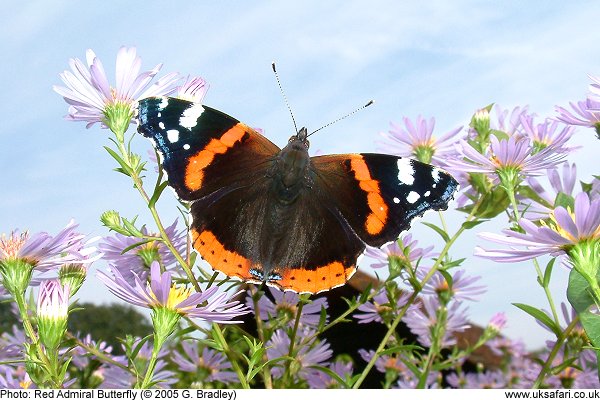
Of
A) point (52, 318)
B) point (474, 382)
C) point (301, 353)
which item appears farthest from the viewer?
point (474, 382)

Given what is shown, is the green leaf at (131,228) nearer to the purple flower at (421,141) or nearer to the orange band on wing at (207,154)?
the orange band on wing at (207,154)

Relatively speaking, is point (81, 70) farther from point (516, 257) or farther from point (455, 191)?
point (516, 257)

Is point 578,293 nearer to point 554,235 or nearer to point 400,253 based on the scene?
point 554,235

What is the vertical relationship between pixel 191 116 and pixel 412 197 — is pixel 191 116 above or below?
above

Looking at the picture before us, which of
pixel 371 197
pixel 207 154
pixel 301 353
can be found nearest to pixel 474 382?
pixel 301 353

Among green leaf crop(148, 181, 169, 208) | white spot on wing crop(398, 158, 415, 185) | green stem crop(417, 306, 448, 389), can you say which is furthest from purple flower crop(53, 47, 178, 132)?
green stem crop(417, 306, 448, 389)

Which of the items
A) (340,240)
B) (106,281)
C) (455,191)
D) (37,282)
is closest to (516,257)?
(455,191)

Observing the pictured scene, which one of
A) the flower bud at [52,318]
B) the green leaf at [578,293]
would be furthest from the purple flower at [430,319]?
the flower bud at [52,318]
